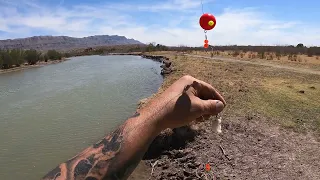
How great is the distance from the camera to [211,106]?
1.75 m

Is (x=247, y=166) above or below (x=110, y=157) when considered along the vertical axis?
below

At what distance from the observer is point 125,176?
1.39 meters

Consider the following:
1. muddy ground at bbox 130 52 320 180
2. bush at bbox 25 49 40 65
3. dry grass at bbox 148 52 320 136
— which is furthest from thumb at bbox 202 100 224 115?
bush at bbox 25 49 40 65

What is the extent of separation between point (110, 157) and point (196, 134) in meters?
8.25

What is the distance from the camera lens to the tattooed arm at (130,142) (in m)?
1.38

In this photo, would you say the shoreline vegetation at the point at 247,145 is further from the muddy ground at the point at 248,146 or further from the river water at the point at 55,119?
the river water at the point at 55,119

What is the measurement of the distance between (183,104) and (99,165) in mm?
452

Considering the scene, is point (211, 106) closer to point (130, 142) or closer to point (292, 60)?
point (130, 142)

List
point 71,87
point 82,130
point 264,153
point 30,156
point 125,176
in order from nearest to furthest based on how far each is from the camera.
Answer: point 125,176 → point 264,153 → point 30,156 → point 82,130 → point 71,87

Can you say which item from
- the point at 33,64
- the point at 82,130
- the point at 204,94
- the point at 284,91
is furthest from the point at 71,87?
the point at 33,64

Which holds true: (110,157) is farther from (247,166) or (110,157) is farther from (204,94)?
→ (247,166)

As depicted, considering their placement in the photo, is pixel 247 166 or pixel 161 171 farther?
pixel 161 171

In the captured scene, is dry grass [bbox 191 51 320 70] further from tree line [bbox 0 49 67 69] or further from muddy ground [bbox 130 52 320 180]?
tree line [bbox 0 49 67 69]

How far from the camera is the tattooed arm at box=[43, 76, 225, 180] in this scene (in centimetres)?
138
